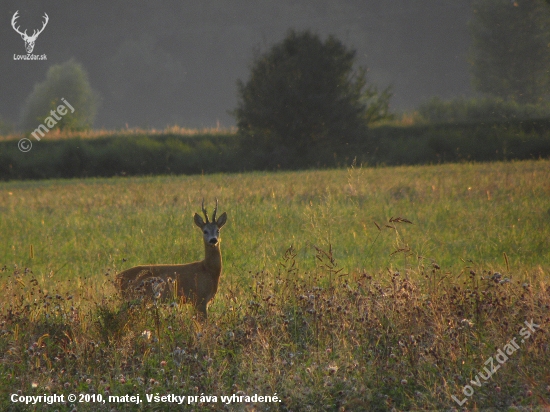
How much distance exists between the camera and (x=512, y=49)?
63875mm

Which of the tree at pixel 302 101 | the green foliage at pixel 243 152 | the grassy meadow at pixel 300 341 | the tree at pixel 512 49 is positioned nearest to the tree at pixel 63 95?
the green foliage at pixel 243 152

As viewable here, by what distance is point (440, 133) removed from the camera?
37250mm

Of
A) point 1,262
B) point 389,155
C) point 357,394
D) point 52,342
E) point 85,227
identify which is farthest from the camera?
point 389,155

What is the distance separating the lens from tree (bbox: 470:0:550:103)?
2381 inches

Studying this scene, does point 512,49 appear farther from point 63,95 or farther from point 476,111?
point 63,95

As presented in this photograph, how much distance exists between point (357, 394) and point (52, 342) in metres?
2.83

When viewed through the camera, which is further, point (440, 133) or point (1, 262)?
point (440, 133)

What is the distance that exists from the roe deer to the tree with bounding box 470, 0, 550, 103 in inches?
2201

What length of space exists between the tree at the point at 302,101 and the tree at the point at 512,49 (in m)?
27.7

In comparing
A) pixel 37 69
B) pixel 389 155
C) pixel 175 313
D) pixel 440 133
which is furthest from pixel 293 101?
pixel 37 69

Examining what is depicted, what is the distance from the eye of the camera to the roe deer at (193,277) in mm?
6590

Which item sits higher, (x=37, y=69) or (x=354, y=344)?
(x=37, y=69)

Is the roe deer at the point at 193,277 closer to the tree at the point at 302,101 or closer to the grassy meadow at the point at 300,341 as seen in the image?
the grassy meadow at the point at 300,341

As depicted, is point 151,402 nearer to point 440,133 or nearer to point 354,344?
point 354,344
